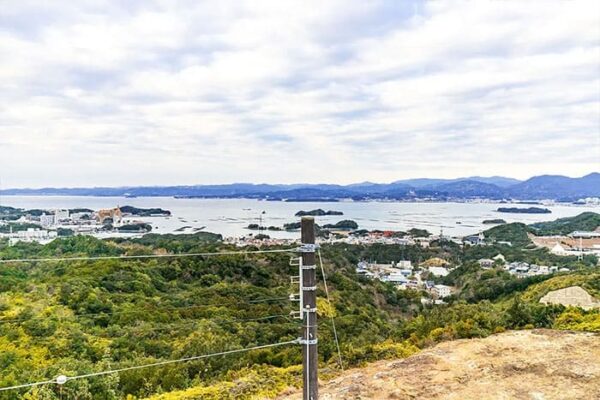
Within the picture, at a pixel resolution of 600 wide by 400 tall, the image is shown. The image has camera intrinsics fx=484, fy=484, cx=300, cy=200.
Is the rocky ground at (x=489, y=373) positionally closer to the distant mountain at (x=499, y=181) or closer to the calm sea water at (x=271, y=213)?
the calm sea water at (x=271, y=213)

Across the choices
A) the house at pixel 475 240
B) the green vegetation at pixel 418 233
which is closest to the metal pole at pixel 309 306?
the house at pixel 475 240

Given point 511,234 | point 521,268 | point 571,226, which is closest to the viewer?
point 521,268

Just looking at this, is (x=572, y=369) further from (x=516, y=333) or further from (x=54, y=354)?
(x=54, y=354)

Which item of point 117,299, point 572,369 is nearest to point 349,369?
point 572,369

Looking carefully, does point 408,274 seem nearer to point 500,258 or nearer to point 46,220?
point 500,258

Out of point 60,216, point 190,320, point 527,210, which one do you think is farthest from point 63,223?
point 527,210
